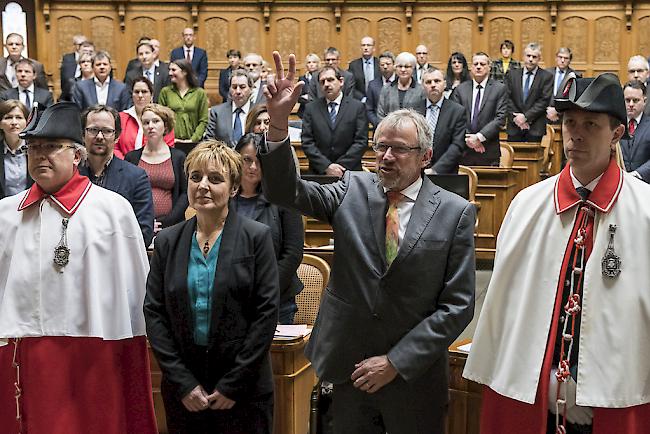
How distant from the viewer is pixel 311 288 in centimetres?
Answer: 452

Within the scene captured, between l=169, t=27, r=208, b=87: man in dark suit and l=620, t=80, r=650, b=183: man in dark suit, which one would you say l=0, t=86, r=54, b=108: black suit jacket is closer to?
l=169, t=27, r=208, b=87: man in dark suit

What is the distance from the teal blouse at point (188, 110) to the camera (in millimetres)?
8117

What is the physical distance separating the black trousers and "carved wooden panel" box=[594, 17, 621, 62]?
11.7 metres

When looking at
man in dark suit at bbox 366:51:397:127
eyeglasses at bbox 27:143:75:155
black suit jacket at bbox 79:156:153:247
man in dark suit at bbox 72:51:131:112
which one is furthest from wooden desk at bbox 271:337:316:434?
man in dark suit at bbox 72:51:131:112

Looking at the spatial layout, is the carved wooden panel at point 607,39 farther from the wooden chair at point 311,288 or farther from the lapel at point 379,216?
the lapel at point 379,216

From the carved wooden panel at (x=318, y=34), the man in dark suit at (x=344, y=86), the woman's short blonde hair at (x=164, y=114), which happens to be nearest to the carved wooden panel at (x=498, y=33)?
the carved wooden panel at (x=318, y=34)

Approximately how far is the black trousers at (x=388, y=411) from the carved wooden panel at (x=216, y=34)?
37.8 ft

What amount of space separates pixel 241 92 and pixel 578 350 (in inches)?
194

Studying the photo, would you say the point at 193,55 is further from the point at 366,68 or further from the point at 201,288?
the point at 201,288

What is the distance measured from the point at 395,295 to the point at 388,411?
1.21ft

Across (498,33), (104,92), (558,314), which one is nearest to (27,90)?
(104,92)

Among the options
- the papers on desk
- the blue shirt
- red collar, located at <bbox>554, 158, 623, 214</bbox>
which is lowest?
the papers on desk

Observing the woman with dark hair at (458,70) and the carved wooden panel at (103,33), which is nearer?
the woman with dark hair at (458,70)

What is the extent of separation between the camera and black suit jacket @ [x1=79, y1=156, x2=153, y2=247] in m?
4.37
